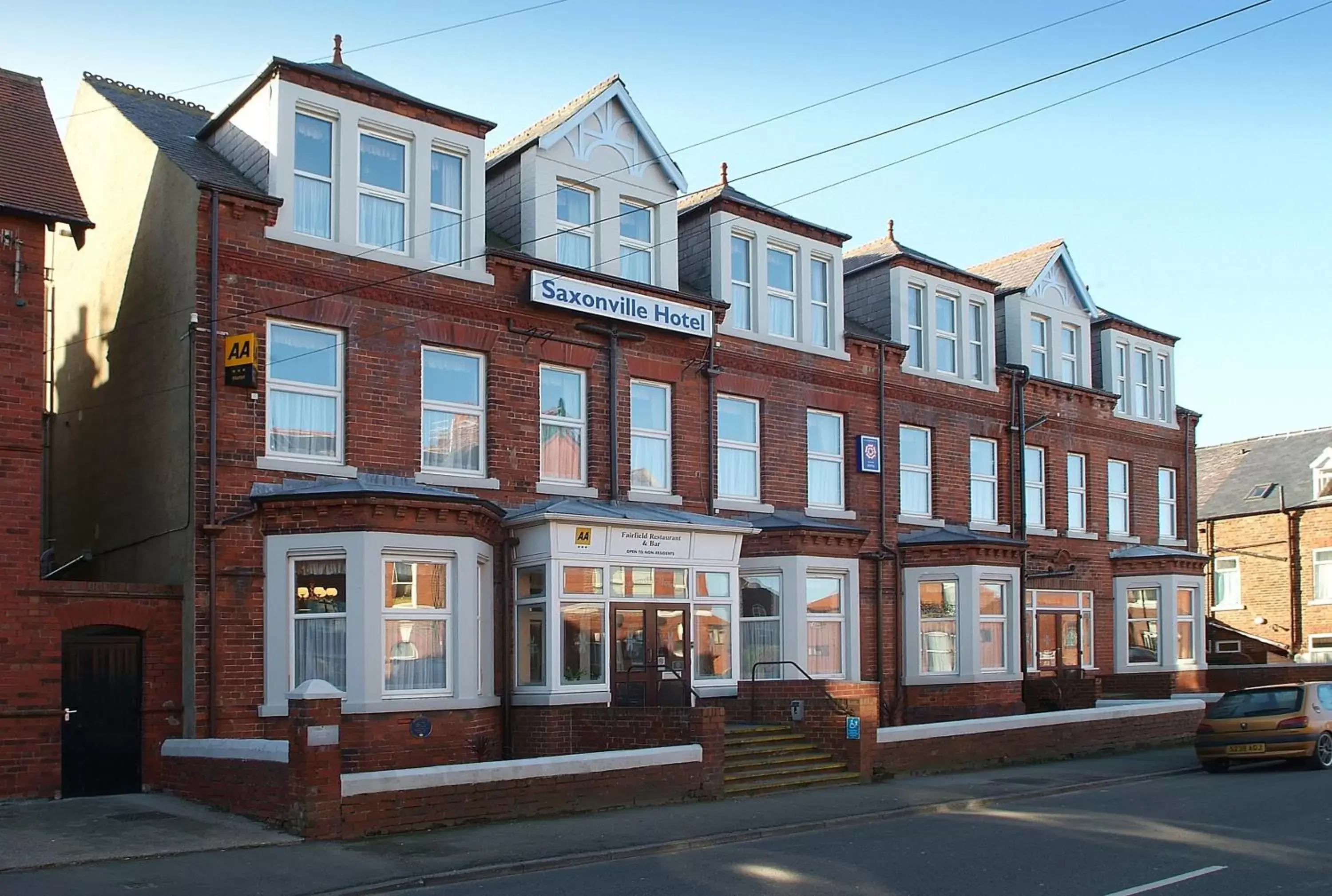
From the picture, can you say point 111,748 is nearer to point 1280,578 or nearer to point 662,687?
point 662,687

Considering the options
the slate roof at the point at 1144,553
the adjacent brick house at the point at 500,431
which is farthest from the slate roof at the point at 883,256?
the slate roof at the point at 1144,553

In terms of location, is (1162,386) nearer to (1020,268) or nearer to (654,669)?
(1020,268)

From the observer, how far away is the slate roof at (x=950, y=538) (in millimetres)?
25781

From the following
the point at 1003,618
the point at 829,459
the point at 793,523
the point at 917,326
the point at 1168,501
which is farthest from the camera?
the point at 1168,501

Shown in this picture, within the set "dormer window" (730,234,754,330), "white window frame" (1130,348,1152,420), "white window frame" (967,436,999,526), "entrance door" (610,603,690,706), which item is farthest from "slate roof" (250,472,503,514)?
"white window frame" (1130,348,1152,420)

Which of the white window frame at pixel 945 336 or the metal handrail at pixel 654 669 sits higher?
the white window frame at pixel 945 336

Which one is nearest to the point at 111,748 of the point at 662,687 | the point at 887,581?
the point at 662,687

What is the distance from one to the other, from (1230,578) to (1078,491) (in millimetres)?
17462

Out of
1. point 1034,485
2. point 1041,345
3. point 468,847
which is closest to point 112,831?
point 468,847

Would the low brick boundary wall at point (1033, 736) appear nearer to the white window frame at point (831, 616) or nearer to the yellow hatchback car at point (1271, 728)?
the yellow hatchback car at point (1271, 728)

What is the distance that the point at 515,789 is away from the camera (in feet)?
50.2

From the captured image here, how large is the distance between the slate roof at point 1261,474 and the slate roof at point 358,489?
33252mm

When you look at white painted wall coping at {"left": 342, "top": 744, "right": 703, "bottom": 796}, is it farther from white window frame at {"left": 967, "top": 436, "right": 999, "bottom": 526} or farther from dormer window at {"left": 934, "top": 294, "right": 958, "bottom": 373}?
dormer window at {"left": 934, "top": 294, "right": 958, "bottom": 373}

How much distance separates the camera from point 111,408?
19984 mm
